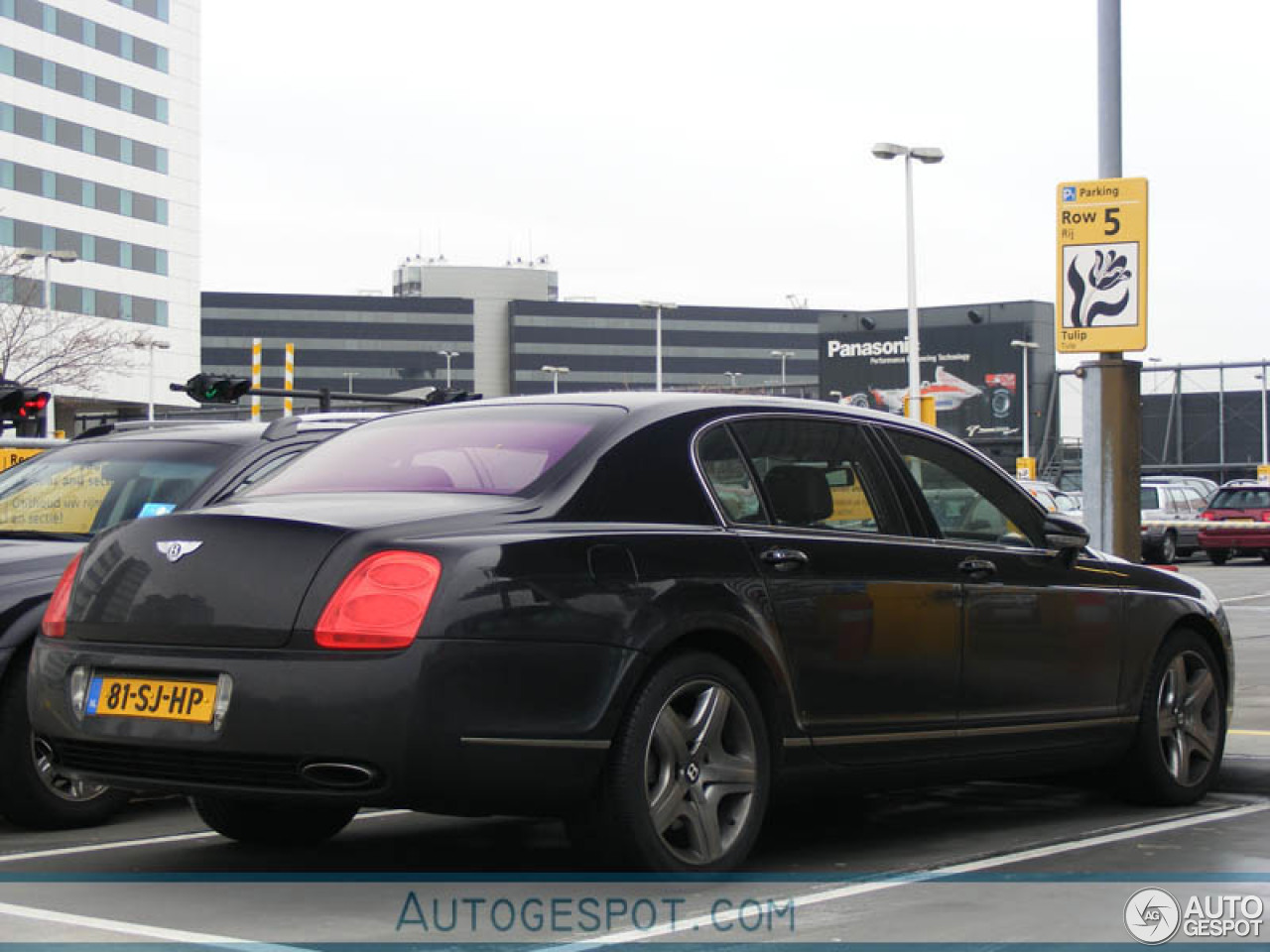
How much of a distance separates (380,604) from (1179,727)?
12.8ft

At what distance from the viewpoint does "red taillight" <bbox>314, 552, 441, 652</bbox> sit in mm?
5332

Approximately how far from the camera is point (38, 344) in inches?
2746

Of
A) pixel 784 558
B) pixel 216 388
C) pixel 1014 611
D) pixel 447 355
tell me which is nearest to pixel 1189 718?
pixel 1014 611

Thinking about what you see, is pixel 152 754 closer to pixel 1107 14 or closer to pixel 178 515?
pixel 178 515

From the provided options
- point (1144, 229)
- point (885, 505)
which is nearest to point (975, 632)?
point (885, 505)

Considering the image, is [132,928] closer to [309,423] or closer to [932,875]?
[932,875]

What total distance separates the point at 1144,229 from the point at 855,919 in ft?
28.4

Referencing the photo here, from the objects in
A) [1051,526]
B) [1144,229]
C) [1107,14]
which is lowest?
[1051,526]

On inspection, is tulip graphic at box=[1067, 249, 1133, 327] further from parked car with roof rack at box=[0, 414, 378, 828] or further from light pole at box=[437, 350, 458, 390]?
light pole at box=[437, 350, 458, 390]

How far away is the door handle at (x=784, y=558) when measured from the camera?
6.20 m

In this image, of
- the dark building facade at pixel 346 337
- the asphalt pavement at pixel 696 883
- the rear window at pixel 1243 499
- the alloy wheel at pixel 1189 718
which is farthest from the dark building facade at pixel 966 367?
the asphalt pavement at pixel 696 883

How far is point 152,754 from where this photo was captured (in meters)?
5.62

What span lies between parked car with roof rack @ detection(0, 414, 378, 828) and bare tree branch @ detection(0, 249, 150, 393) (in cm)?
4860

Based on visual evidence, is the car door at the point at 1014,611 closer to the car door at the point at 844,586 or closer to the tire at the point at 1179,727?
the car door at the point at 844,586
